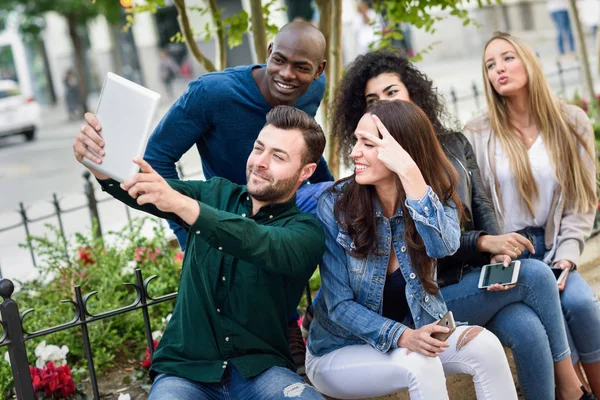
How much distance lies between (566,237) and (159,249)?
2.39 meters

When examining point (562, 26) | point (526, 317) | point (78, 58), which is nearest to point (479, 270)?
point (526, 317)

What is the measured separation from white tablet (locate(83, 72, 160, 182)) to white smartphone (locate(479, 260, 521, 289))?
58.5 inches

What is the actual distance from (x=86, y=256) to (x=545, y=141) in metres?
2.62

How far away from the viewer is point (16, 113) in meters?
19.3

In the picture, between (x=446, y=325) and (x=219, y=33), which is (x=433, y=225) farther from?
(x=219, y=33)

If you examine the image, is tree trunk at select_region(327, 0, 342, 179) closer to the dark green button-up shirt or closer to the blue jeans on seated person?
the blue jeans on seated person

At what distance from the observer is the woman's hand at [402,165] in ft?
9.36

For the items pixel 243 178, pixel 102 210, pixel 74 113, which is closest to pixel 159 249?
pixel 243 178

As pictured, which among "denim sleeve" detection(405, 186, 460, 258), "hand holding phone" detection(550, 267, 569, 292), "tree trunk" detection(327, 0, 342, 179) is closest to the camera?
"denim sleeve" detection(405, 186, 460, 258)

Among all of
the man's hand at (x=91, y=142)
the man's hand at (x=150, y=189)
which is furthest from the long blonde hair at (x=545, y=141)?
the man's hand at (x=91, y=142)

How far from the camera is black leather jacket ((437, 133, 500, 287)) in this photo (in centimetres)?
337

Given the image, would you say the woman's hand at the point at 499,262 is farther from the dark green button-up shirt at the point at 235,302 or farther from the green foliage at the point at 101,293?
the green foliage at the point at 101,293

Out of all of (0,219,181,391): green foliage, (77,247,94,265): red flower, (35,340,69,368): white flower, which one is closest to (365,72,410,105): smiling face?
(0,219,181,391): green foliage

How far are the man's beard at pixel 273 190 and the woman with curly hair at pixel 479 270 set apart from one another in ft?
1.72
